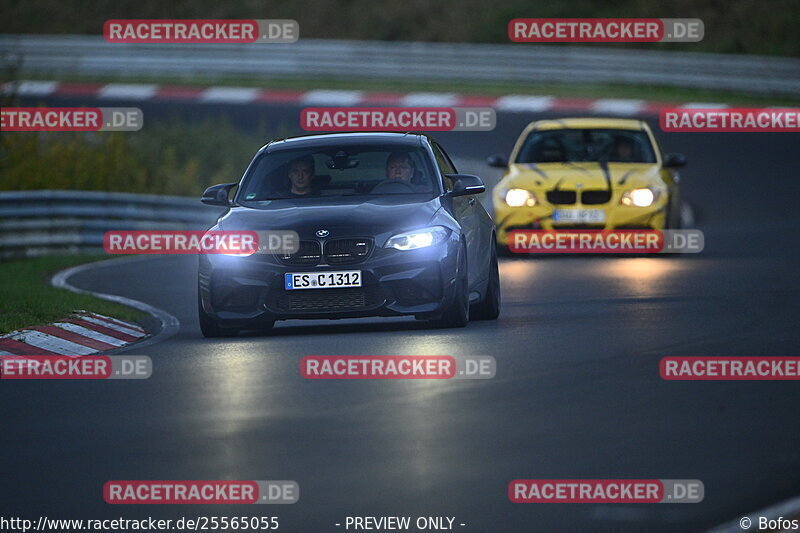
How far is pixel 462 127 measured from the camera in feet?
114

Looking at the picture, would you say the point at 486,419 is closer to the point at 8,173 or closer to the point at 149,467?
the point at 149,467

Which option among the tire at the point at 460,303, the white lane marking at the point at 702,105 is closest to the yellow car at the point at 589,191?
the tire at the point at 460,303

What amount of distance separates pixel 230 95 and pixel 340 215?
27469 millimetres

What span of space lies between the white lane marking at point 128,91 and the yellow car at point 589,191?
20526 millimetres

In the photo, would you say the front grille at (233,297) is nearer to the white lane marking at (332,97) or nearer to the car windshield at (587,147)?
the car windshield at (587,147)

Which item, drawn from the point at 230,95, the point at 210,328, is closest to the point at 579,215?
the point at 210,328

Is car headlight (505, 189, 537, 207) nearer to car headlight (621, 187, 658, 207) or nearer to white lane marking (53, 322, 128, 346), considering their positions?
car headlight (621, 187, 658, 207)

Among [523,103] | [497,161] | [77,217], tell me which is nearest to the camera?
[497,161]

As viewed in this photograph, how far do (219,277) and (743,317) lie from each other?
157 inches

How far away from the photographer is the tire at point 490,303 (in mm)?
14391

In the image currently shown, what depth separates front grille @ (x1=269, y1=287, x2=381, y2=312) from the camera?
42.6 ft

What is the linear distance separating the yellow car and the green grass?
17.0ft

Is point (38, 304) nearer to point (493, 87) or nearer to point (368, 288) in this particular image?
point (368, 288)

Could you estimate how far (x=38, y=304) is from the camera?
629 inches
